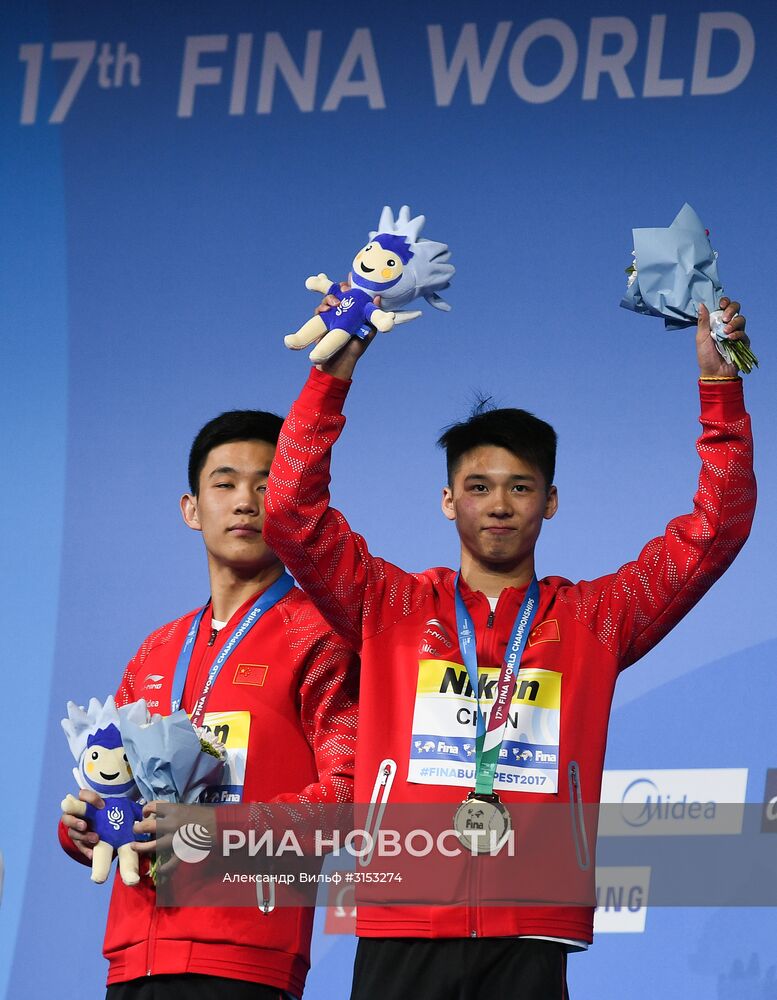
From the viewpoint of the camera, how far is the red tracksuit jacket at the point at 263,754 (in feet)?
7.66

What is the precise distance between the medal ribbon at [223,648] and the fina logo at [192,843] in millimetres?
185

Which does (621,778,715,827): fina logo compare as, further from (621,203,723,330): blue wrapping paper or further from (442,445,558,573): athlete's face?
(621,203,723,330): blue wrapping paper

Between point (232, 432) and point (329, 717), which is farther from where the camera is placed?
point (232, 432)

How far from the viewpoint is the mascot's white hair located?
2.41 m

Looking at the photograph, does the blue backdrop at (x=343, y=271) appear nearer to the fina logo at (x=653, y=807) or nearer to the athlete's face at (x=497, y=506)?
the fina logo at (x=653, y=807)

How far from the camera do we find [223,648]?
2.55 m

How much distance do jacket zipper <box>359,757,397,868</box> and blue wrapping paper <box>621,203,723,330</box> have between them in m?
0.82

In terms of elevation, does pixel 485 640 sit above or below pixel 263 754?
above

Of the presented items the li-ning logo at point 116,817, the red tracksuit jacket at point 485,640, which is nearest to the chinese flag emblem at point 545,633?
the red tracksuit jacket at point 485,640

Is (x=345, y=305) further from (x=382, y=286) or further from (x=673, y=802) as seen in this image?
(x=673, y=802)

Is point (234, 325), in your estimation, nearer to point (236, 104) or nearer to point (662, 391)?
point (236, 104)

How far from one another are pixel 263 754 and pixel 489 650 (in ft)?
1.31

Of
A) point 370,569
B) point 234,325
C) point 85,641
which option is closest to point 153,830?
point 370,569

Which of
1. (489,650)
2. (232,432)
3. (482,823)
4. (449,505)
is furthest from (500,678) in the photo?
(232,432)
